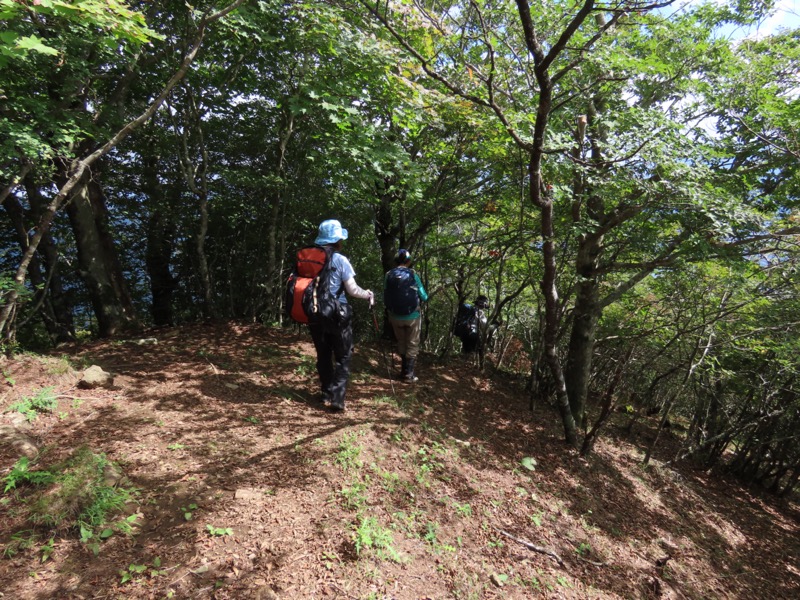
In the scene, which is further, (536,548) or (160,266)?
(160,266)

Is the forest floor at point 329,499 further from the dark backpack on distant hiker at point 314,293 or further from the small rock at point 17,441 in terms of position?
the dark backpack on distant hiker at point 314,293

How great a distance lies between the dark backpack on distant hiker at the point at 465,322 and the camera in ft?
28.2

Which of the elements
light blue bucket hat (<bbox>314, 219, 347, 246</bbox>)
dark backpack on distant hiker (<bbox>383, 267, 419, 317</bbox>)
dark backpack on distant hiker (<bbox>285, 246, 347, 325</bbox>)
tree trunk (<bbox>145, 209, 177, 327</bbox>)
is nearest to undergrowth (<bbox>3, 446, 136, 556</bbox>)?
dark backpack on distant hiker (<bbox>285, 246, 347, 325</bbox>)

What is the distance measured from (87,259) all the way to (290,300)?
4.84 m

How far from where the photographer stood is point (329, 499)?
300 cm

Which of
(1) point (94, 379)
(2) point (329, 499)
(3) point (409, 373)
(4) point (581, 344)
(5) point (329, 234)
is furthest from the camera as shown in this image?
(4) point (581, 344)

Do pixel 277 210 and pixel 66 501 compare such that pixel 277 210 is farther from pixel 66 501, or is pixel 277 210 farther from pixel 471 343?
pixel 66 501

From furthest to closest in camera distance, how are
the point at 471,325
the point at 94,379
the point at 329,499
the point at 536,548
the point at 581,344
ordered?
the point at 471,325
the point at 581,344
the point at 94,379
the point at 536,548
the point at 329,499

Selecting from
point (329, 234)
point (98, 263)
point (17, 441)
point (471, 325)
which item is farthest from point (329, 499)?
point (98, 263)

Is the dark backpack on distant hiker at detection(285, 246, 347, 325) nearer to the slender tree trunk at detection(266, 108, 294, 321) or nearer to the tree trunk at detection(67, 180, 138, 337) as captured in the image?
the slender tree trunk at detection(266, 108, 294, 321)

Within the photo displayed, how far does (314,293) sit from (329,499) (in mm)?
1975

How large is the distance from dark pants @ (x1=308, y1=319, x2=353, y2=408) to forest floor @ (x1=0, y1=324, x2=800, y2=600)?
245 mm

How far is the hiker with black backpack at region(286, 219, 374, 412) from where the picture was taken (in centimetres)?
402

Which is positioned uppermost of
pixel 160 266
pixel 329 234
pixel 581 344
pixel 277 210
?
pixel 277 210
